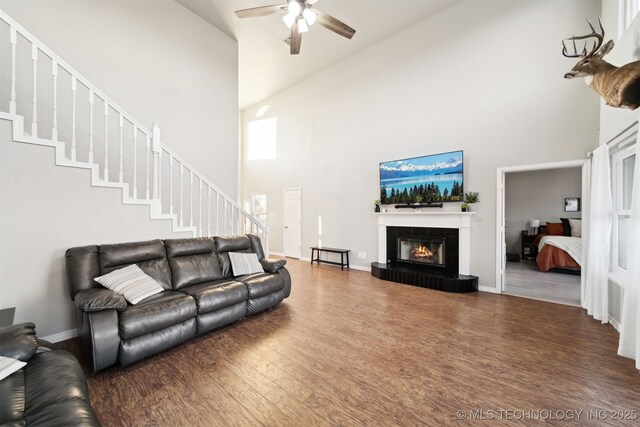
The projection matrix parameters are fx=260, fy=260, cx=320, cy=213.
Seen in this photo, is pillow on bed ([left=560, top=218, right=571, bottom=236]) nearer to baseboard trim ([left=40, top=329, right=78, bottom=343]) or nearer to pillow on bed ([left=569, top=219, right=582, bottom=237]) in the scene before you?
pillow on bed ([left=569, top=219, right=582, bottom=237])

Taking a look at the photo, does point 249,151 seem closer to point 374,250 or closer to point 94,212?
point 374,250

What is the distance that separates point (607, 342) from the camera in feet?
8.54

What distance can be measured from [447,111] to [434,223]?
2092 millimetres

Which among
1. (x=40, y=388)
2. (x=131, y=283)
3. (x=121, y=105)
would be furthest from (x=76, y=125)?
(x=40, y=388)

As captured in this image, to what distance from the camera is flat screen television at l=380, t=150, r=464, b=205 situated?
4.66 meters

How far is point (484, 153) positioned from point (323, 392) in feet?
14.5

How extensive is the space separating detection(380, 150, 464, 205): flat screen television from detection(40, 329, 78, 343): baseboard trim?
510cm

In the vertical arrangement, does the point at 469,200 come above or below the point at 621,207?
above

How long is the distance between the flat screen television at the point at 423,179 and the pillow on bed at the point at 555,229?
13.3 feet

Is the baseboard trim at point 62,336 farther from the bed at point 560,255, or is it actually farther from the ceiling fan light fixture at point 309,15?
the bed at point 560,255

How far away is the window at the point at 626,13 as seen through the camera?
2.62 m

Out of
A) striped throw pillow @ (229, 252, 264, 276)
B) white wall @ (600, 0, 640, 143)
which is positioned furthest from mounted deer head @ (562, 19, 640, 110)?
striped throw pillow @ (229, 252, 264, 276)

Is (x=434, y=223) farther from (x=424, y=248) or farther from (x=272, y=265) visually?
(x=272, y=265)

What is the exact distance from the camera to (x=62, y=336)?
267 cm
